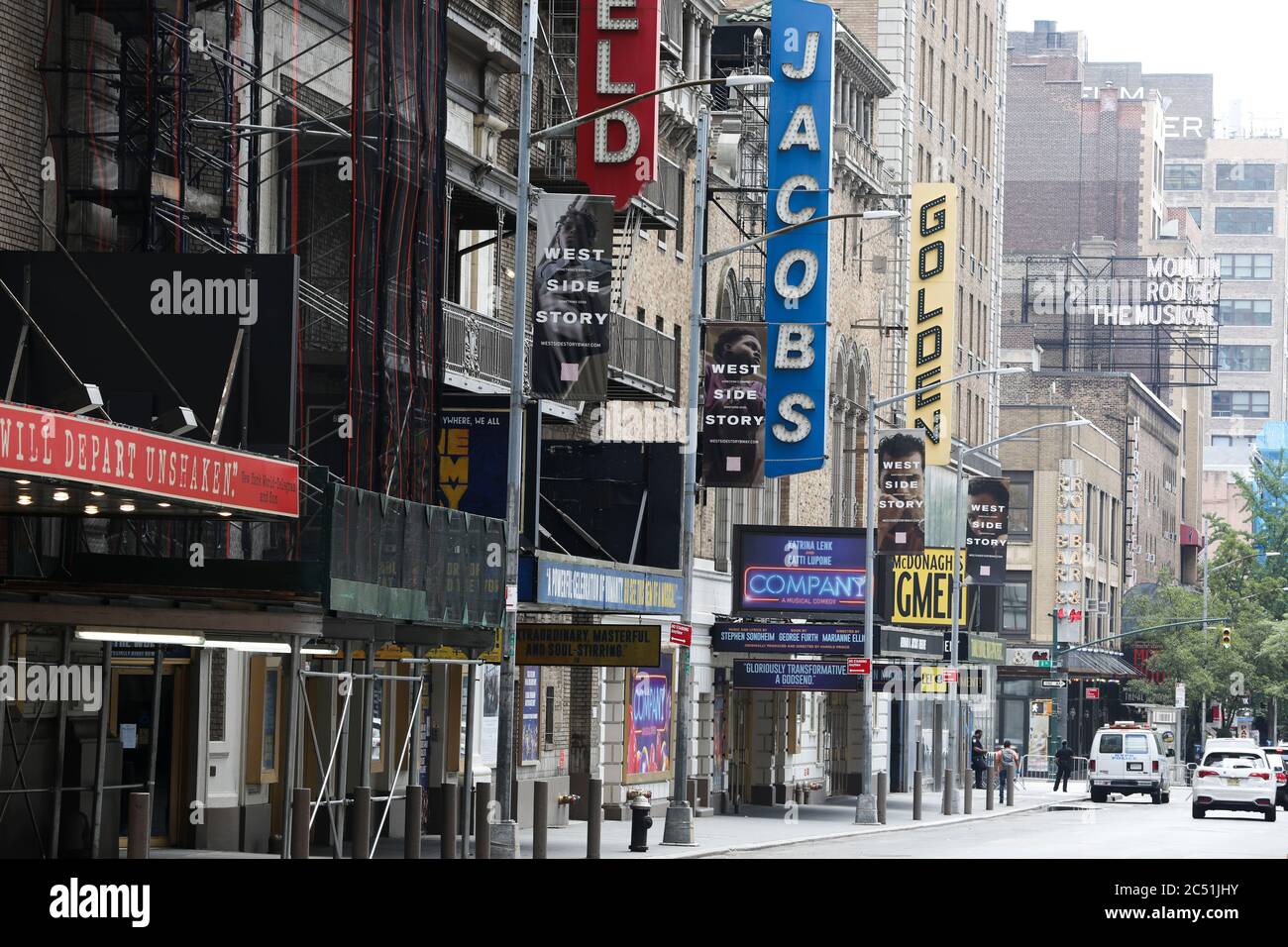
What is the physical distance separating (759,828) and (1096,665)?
51.8m

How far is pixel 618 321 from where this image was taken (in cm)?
3756

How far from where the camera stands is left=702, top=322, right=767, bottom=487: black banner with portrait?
39688mm

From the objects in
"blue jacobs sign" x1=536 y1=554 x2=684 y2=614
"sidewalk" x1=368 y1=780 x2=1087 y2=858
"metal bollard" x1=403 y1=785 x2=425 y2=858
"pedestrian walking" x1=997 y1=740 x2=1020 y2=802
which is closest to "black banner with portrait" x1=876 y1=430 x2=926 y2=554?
"sidewalk" x1=368 y1=780 x2=1087 y2=858

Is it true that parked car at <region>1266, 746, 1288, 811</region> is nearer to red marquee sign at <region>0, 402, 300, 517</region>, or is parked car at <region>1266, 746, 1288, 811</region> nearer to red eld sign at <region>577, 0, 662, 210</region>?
red eld sign at <region>577, 0, 662, 210</region>

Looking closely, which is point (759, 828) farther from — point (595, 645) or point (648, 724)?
point (595, 645)

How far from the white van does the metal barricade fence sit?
21854 mm

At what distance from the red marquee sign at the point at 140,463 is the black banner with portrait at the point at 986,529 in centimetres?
5048

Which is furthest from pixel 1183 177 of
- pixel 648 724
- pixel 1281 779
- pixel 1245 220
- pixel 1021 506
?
pixel 648 724

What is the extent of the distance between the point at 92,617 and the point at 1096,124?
12016cm

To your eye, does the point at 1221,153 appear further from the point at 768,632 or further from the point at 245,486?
the point at 245,486

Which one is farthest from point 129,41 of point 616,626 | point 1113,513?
point 1113,513

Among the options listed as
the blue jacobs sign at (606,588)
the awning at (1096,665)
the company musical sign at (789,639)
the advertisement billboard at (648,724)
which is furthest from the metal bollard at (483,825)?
the awning at (1096,665)

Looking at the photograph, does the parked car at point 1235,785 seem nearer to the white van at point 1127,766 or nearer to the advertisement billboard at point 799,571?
the white van at point 1127,766

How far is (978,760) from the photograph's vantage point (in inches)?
2490
